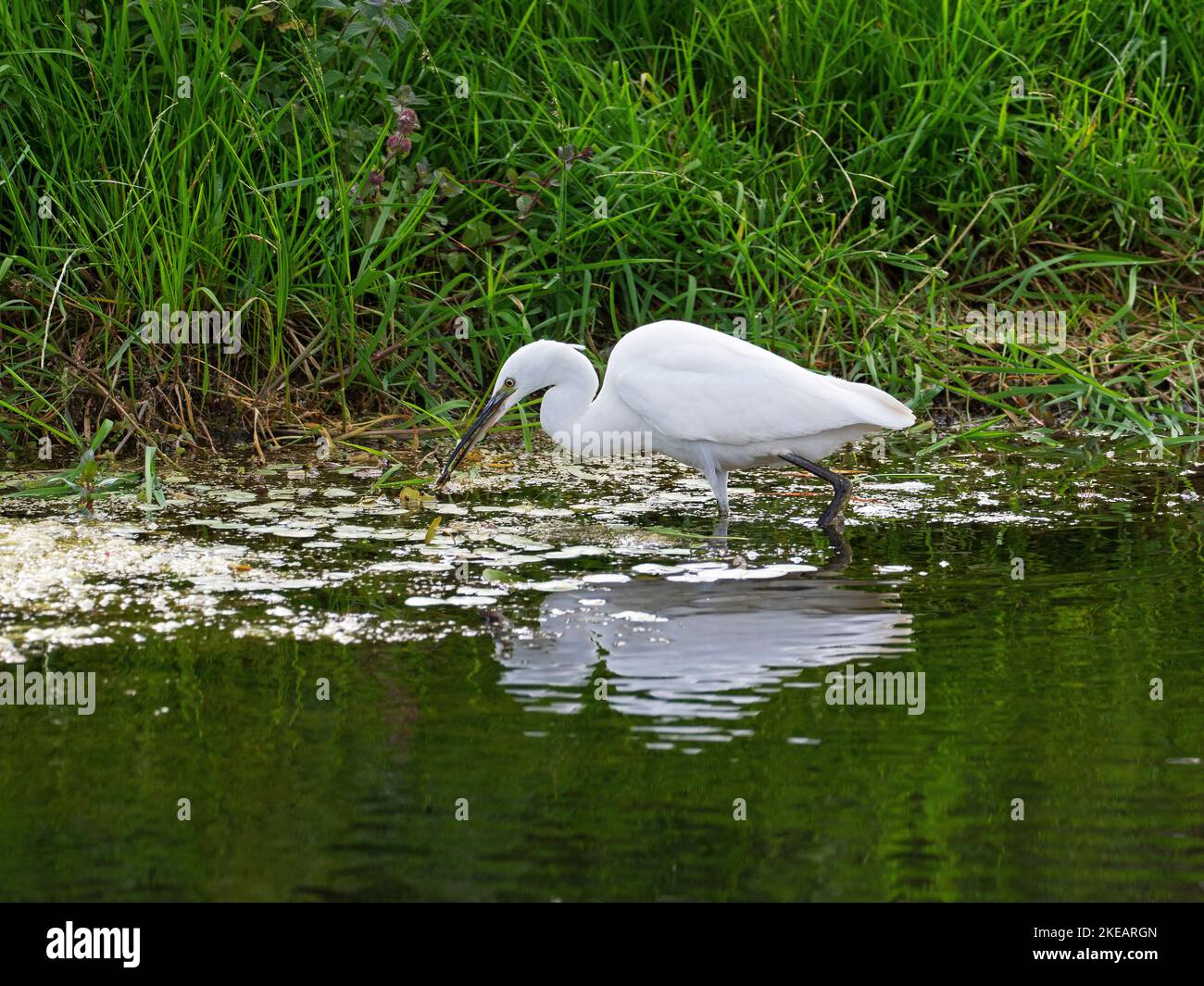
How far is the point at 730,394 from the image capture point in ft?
19.8

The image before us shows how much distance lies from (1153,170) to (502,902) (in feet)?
21.7

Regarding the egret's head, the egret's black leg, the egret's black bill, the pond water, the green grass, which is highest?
the green grass

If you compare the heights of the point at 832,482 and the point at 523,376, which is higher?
the point at 523,376

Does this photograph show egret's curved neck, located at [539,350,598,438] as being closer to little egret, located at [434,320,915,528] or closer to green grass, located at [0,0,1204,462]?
little egret, located at [434,320,915,528]

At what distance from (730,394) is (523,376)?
77cm

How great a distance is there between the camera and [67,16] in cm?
A: 716

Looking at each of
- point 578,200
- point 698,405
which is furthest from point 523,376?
point 578,200

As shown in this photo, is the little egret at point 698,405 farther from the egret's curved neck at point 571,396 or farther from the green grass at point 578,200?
the green grass at point 578,200

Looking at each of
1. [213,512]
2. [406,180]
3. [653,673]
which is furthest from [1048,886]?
[406,180]

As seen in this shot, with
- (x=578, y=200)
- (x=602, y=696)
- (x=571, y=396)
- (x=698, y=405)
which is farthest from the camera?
(x=578, y=200)

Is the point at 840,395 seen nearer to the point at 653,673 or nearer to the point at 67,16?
the point at 653,673

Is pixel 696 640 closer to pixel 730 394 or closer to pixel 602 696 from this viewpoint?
pixel 602 696

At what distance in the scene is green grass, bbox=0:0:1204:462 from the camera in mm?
7082

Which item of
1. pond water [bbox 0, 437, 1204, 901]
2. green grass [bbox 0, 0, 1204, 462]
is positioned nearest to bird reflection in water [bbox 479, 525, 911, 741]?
pond water [bbox 0, 437, 1204, 901]
